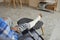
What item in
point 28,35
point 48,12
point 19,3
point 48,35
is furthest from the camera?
point 19,3

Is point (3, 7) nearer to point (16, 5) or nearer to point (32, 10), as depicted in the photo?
point (16, 5)

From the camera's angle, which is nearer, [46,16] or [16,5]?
[46,16]

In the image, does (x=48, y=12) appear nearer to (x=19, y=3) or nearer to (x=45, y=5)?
(x=45, y=5)

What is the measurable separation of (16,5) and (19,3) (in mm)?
132

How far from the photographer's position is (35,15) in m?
3.86

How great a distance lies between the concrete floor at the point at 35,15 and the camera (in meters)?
3.12

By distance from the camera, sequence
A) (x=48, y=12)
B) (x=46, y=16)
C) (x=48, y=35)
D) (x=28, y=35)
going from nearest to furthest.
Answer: (x=28, y=35) → (x=48, y=35) → (x=46, y=16) → (x=48, y=12)

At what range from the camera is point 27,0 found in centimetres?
480

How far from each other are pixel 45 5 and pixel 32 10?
47cm

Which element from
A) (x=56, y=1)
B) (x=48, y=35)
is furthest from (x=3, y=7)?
(x=48, y=35)

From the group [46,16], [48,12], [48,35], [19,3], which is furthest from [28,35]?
[19,3]

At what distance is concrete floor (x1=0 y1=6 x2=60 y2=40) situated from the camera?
10.2 ft

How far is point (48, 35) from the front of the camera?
2.84m

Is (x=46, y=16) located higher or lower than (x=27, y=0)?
lower
